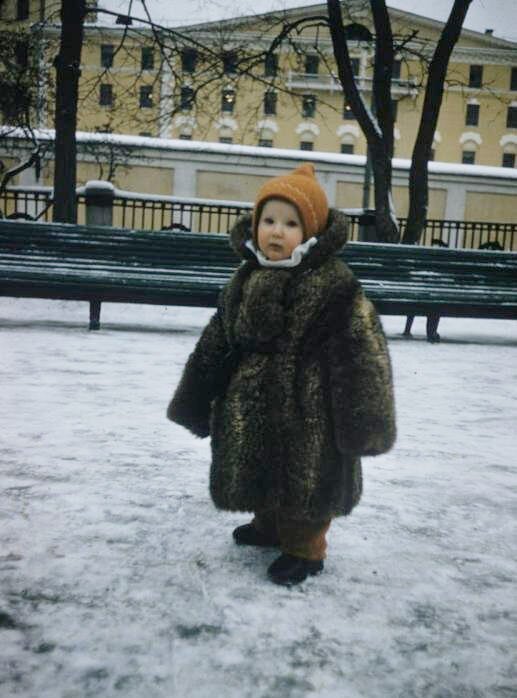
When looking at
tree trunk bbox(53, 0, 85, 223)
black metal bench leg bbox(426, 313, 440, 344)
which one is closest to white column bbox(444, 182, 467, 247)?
tree trunk bbox(53, 0, 85, 223)

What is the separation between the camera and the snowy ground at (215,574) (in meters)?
1.83

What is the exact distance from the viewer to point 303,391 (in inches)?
89.9

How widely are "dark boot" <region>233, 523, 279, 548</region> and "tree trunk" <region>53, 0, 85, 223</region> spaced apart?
27.2ft

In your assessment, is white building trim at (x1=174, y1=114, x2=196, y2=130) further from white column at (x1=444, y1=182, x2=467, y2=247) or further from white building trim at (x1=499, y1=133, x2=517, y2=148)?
white building trim at (x1=499, y1=133, x2=517, y2=148)

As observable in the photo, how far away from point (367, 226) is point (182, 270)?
16.9ft

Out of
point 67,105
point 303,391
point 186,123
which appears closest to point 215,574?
point 303,391

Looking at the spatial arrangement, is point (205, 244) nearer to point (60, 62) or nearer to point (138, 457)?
point (138, 457)

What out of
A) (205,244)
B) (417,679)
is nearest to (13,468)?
(417,679)

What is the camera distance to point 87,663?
5.99 feet

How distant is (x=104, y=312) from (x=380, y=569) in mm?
6726

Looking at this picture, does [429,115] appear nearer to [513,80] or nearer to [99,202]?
[99,202]

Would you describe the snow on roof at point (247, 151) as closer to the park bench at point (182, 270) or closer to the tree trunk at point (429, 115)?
the tree trunk at point (429, 115)

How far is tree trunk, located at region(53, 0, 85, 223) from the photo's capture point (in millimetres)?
10039

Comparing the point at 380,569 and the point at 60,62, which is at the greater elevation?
the point at 60,62
